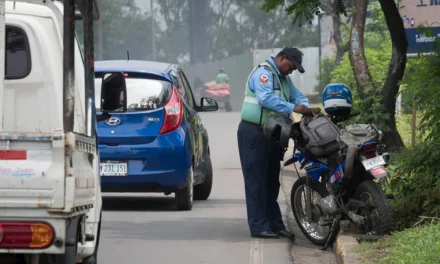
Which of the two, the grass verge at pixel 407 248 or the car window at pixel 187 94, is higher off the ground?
the car window at pixel 187 94

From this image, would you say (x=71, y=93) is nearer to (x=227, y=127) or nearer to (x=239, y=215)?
(x=239, y=215)

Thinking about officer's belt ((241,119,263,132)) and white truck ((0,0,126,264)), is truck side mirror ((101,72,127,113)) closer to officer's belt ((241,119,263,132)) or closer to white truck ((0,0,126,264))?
white truck ((0,0,126,264))

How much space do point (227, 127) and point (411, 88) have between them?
22.4 meters

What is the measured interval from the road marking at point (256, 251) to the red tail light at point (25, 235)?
12.3ft

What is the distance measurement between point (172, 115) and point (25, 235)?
689 cm

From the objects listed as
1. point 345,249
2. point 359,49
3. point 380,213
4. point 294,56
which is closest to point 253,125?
point 294,56

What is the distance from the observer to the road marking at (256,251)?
9.81 metres

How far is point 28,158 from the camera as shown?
625 cm

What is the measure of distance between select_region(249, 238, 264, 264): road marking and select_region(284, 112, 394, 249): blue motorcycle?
18.6 inches

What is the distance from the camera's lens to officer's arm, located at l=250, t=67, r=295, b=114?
34.9ft

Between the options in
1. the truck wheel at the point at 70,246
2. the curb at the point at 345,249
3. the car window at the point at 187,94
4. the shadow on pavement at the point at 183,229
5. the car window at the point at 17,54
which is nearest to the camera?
the truck wheel at the point at 70,246

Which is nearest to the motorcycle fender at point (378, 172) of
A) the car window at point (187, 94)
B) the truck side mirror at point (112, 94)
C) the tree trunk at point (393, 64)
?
the truck side mirror at point (112, 94)

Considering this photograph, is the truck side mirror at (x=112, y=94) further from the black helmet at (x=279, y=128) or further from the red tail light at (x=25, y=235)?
the red tail light at (x=25, y=235)

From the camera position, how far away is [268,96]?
1066cm
